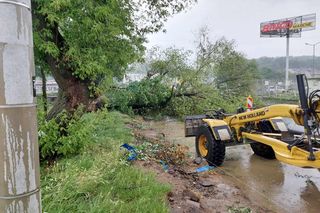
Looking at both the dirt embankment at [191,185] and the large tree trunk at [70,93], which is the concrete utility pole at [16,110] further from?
the large tree trunk at [70,93]

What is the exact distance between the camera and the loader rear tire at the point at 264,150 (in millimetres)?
7055

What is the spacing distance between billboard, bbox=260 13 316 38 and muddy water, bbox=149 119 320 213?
1783 inches

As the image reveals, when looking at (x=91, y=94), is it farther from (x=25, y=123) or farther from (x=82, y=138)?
(x=25, y=123)

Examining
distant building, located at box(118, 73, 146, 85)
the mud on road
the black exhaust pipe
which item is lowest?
the mud on road

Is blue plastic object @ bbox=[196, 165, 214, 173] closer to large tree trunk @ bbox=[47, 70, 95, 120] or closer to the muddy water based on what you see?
the muddy water

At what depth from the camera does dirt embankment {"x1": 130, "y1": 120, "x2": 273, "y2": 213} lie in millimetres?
3822

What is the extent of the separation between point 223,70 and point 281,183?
1265 cm

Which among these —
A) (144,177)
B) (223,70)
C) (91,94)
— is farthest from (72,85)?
(223,70)

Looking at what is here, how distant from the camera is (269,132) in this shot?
265 inches

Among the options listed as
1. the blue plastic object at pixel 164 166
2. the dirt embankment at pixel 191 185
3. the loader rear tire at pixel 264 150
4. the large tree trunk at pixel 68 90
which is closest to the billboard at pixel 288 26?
the loader rear tire at pixel 264 150

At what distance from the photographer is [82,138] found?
4.53 metres

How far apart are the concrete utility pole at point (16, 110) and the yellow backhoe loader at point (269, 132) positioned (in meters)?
4.08

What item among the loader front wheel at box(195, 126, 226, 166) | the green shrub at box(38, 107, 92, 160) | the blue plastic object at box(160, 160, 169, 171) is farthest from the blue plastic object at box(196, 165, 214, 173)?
the green shrub at box(38, 107, 92, 160)

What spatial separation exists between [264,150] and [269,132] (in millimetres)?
614
